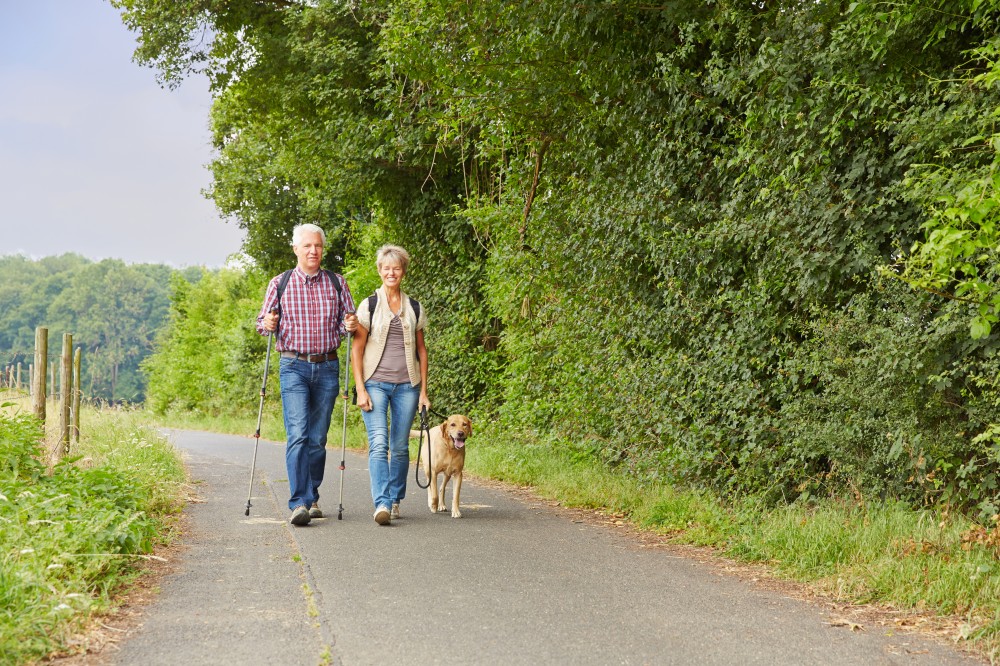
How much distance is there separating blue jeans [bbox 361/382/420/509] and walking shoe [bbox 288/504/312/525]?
637 mm

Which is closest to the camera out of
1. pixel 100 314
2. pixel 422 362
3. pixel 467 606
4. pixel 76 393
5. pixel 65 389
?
pixel 467 606

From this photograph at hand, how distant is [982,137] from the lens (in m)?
5.69

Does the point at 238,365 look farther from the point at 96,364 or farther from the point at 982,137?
the point at 96,364

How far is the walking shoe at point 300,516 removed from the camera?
26.9 ft

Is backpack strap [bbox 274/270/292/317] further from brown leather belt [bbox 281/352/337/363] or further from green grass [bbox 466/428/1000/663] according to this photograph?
green grass [bbox 466/428/1000/663]

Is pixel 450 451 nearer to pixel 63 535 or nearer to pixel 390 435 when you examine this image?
pixel 390 435

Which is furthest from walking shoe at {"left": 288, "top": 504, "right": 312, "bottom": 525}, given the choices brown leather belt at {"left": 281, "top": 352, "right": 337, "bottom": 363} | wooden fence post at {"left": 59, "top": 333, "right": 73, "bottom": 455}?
wooden fence post at {"left": 59, "top": 333, "right": 73, "bottom": 455}

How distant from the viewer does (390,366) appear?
8844 mm

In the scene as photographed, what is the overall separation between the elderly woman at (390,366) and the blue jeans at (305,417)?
12.4 inches

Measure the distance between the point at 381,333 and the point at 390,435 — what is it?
96cm

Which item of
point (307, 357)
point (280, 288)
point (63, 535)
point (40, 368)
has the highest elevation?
point (280, 288)

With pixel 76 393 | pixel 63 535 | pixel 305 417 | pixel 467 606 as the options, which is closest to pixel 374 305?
pixel 305 417

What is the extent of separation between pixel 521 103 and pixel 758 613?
7348mm

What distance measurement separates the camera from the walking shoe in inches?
323
